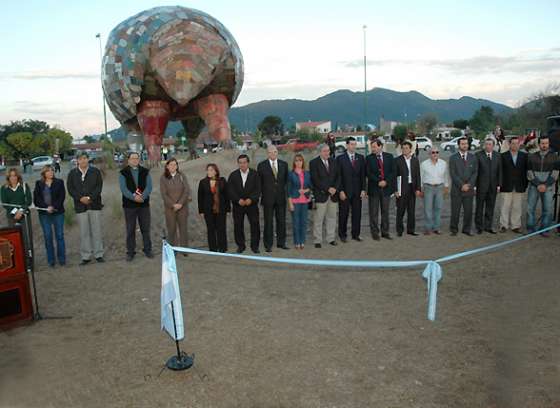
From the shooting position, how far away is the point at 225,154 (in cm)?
1234

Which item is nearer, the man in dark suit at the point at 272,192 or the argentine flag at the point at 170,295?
the argentine flag at the point at 170,295

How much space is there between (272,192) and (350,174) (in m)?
1.30

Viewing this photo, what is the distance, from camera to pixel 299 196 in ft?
25.5

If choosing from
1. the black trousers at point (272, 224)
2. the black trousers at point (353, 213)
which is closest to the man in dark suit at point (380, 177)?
the black trousers at point (353, 213)

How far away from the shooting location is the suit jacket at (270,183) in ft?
25.2

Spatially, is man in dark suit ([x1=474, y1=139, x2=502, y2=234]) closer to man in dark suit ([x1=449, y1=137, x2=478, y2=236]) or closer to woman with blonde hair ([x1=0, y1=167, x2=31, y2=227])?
man in dark suit ([x1=449, y1=137, x2=478, y2=236])

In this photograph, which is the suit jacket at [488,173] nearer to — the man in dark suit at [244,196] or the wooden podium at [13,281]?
the man in dark suit at [244,196]

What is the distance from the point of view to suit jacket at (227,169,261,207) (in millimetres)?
7469

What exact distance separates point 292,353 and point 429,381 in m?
1.07

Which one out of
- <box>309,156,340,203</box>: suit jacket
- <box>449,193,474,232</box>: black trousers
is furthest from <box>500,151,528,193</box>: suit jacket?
<box>309,156,340,203</box>: suit jacket

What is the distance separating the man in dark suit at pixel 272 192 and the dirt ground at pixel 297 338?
1016 millimetres

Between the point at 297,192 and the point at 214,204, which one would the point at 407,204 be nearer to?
the point at 297,192

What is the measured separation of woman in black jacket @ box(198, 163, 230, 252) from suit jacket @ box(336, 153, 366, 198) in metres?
1.88

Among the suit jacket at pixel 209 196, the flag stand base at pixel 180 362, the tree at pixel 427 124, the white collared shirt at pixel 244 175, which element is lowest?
the flag stand base at pixel 180 362
